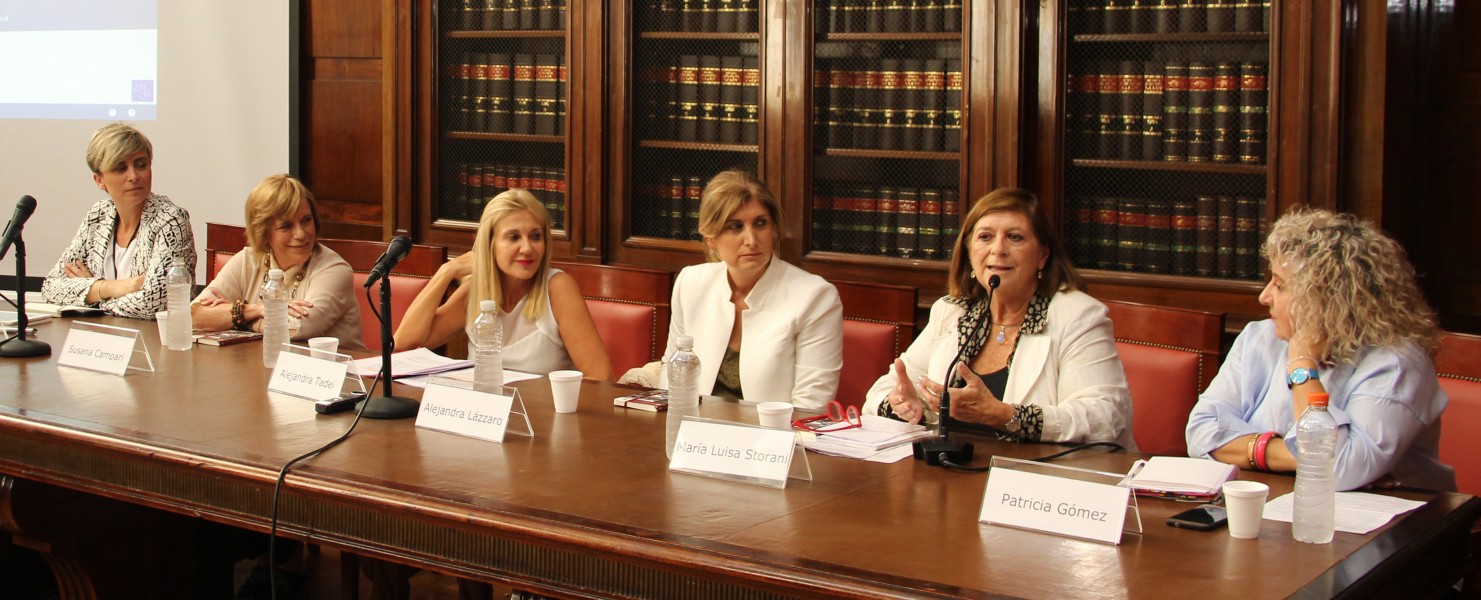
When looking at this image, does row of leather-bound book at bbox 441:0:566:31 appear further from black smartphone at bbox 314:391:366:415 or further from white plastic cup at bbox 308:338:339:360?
black smartphone at bbox 314:391:366:415

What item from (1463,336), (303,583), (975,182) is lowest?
(303,583)

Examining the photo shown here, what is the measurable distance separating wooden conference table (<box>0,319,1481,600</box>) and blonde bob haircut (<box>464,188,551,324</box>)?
674 mm

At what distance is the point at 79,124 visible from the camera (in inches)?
224

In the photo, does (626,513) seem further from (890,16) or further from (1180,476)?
(890,16)

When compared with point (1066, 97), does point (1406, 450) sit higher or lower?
lower

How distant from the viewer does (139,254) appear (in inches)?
157

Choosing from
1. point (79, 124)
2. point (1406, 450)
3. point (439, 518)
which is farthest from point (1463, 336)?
point (79, 124)

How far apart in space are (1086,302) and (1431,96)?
1558 millimetres

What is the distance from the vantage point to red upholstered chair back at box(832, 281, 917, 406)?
133 inches

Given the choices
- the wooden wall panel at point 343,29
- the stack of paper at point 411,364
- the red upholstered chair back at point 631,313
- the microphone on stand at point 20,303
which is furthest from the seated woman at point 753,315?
the wooden wall panel at point 343,29

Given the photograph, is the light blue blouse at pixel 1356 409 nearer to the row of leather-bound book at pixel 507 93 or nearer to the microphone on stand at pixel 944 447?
the microphone on stand at pixel 944 447

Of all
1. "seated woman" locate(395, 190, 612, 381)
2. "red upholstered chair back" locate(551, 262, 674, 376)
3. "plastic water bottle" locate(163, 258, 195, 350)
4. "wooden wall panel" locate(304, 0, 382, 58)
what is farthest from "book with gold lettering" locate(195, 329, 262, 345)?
"wooden wall panel" locate(304, 0, 382, 58)

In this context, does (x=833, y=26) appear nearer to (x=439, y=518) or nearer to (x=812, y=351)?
(x=812, y=351)

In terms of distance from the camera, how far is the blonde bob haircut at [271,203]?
3627 millimetres
